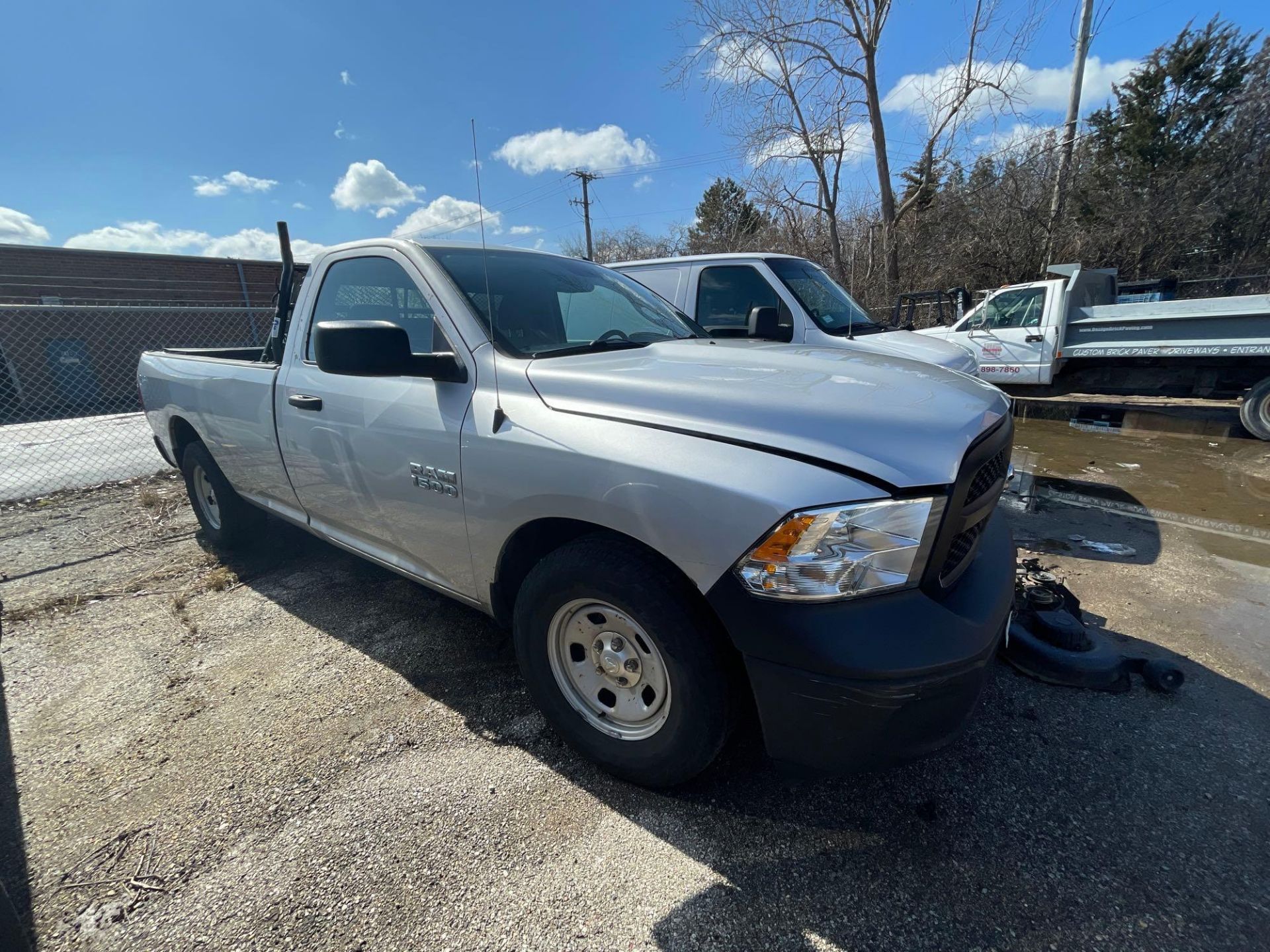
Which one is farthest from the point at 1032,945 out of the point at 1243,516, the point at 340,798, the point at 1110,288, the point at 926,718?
the point at 1110,288

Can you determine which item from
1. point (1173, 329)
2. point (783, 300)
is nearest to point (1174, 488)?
point (1173, 329)

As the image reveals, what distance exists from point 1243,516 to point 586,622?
225 inches

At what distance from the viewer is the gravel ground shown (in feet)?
5.20

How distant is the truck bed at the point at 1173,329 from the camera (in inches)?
279

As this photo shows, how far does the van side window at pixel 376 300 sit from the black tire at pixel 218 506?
163 centimetres

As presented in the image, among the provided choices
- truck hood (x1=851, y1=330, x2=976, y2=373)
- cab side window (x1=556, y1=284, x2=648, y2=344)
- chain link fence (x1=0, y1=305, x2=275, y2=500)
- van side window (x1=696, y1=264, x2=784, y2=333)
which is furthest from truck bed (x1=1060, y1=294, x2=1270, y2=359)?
chain link fence (x1=0, y1=305, x2=275, y2=500)

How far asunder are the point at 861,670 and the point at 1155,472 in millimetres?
6716

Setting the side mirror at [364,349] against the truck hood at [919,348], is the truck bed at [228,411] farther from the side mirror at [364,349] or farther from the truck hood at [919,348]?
the truck hood at [919,348]

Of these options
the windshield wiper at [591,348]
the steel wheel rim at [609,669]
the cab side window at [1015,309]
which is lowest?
the steel wheel rim at [609,669]

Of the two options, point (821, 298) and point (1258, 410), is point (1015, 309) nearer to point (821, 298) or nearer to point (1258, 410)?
point (1258, 410)

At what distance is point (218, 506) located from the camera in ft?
13.2

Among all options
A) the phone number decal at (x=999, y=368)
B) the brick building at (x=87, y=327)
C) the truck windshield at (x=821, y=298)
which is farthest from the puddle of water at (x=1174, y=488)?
the brick building at (x=87, y=327)

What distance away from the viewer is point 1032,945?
1.49 meters

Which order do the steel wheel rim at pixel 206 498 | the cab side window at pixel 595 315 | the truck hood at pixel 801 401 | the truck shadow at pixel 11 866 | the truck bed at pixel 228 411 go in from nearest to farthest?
the truck shadow at pixel 11 866
the truck hood at pixel 801 401
the cab side window at pixel 595 315
the truck bed at pixel 228 411
the steel wheel rim at pixel 206 498
